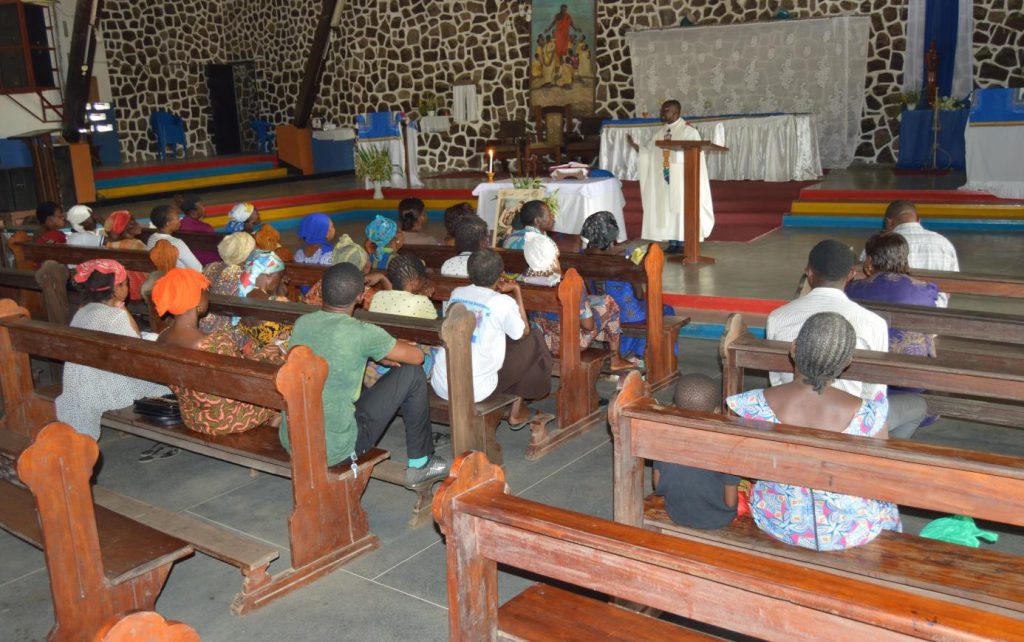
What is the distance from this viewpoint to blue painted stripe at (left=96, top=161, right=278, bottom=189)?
591 inches

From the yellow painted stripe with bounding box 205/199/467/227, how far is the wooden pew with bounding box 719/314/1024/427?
30.0 feet

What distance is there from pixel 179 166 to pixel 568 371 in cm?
1340

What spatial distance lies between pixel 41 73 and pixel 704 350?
45.0 feet

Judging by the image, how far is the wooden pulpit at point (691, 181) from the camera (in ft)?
26.8

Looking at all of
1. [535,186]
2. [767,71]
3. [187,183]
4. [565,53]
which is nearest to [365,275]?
[535,186]

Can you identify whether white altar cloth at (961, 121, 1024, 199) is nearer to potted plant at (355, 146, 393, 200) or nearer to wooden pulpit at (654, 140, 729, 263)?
wooden pulpit at (654, 140, 729, 263)

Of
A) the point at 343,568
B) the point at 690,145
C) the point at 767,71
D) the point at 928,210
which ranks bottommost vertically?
the point at 343,568

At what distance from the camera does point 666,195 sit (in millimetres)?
9039

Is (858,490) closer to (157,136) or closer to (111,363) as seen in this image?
(111,363)

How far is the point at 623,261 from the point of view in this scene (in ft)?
16.9

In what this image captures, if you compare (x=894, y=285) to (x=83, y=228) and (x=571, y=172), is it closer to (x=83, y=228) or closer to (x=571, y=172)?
(x=571, y=172)

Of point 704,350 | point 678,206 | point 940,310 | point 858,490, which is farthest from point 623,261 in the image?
point 678,206

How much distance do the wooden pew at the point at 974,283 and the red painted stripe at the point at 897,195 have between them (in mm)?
5353

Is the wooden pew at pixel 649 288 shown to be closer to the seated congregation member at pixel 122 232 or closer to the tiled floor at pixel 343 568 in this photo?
the tiled floor at pixel 343 568
